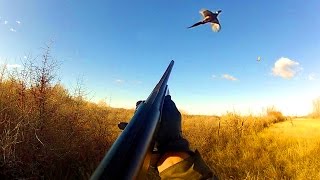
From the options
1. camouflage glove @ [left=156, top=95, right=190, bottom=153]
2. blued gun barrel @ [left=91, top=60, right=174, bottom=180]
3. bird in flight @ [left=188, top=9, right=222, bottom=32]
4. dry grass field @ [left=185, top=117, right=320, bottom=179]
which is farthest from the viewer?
dry grass field @ [left=185, top=117, right=320, bottom=179]

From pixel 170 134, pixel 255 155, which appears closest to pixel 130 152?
pixel 170 134

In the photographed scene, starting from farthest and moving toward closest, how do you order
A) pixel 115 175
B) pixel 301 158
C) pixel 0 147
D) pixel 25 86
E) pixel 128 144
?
pixel 301 158, pixel 25 86, pixel 0 147, pixel 128 144, pixel 115 175

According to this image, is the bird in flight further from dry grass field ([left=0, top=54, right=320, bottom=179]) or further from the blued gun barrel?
the blued gun barrel

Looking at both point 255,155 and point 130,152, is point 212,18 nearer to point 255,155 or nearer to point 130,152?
point 130,152

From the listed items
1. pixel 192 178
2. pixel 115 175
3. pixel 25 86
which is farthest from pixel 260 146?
pixel 115 175

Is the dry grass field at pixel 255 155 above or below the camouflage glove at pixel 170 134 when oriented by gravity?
below

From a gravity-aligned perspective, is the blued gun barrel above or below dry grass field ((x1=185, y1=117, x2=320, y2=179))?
above

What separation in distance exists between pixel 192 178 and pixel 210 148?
28.6 feet

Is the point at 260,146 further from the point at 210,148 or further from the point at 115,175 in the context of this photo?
the point at 115,175

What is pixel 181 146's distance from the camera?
3.57 feet

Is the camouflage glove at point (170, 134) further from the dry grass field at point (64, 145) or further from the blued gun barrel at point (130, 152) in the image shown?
the dry grass field at point (64, 145)

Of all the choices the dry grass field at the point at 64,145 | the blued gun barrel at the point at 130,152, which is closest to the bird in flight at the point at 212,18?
the dry grass field at the point at 64,145

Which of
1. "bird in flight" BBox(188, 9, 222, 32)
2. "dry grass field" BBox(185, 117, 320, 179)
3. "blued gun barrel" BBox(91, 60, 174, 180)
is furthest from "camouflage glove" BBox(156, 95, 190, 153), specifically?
"dry grass field" BBox(185, 117, 320, 179)

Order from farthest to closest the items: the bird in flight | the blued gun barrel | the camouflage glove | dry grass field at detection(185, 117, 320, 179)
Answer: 1. dry grass field at detection(185, 117, 320, 179)
2. the bird in flight
3. the camouflage glove
4. the blued gun barrel
